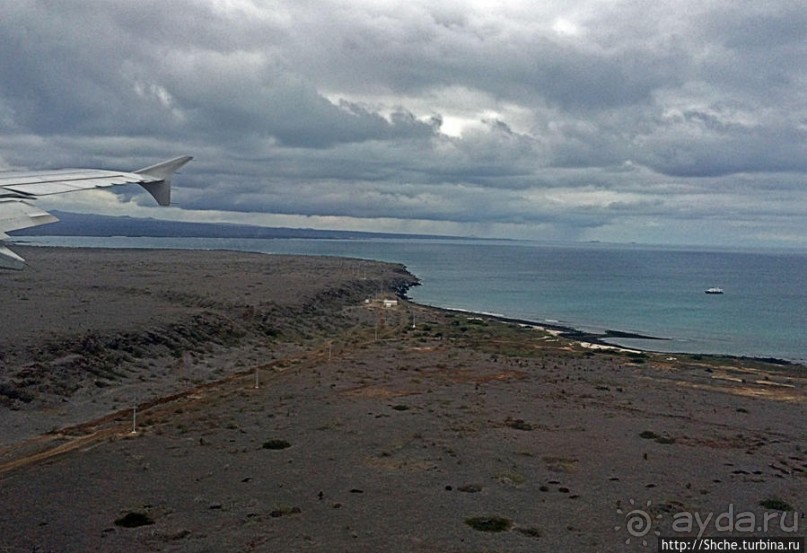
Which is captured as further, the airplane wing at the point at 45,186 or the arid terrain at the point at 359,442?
the arid terrain at the point at 359,442

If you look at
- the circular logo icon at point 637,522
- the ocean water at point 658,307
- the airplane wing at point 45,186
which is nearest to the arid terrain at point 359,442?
the circular logo icon at point 637,522

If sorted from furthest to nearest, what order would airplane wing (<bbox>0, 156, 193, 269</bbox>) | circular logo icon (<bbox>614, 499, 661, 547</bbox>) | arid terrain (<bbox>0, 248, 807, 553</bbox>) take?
arid terrain (<bbox>0, 248, 807, 553</bbox>) < circular logo icon (<bbox>614, 499, 661, 547</bbox>) < airplane wing (<bbox>0, 156, 193, 269</bbox>)

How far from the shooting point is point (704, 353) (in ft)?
227

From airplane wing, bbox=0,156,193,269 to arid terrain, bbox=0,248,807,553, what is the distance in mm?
9561

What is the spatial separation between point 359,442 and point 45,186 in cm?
1685

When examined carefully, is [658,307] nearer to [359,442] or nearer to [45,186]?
[359,442]

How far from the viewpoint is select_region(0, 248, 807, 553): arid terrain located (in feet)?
62.2

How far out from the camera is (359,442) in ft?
90.5

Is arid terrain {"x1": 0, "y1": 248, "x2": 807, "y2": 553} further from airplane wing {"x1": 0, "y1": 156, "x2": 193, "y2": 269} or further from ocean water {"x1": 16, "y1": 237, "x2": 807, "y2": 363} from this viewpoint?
ocean water {"x1": 16, "y1": 237, "x2": 807, "y2": 363}

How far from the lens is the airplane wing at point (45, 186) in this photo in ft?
38.5

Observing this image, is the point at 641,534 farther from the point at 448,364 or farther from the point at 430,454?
the point at 448,364

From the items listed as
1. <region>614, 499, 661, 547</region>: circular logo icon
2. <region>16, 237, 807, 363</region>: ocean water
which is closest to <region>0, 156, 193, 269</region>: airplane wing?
<region>614, 499, 661, 547</region>: circular logo icon

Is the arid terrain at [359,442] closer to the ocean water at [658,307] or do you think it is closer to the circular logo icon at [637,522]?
the circular logo icon at [637,522]

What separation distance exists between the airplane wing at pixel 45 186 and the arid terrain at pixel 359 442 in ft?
31.4
